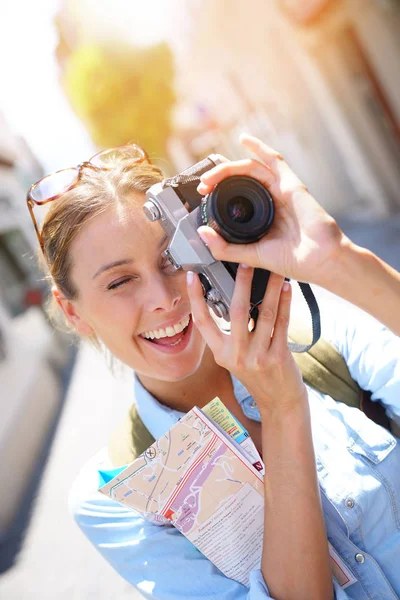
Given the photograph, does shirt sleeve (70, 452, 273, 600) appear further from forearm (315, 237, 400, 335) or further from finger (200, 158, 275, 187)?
finger (200, 158, 275, 187)

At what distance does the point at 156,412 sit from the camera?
65.5 inches

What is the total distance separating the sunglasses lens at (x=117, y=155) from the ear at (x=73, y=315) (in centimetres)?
48

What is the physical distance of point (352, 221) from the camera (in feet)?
32.7

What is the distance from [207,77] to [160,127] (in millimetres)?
3322

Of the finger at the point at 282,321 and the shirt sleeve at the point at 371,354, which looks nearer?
the finger at the point at 282,321

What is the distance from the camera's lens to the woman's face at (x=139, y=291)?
160 centimetres

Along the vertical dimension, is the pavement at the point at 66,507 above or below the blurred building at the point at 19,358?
below

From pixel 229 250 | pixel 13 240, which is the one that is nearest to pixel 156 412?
pixel 229 250

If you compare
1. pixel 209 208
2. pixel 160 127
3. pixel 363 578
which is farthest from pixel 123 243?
pixel 160 127

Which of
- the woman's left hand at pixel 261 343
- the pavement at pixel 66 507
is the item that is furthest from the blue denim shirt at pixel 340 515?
the pavement at pixel 66 507

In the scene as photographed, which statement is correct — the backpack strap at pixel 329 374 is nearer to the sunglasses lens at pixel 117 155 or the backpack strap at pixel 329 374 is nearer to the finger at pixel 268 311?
the finger at pixel 268 311

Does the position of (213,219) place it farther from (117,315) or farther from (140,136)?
(140,136)

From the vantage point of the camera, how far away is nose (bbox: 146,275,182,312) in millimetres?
1584

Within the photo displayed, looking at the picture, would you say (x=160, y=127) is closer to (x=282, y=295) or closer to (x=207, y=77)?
(x=207, y=77)
